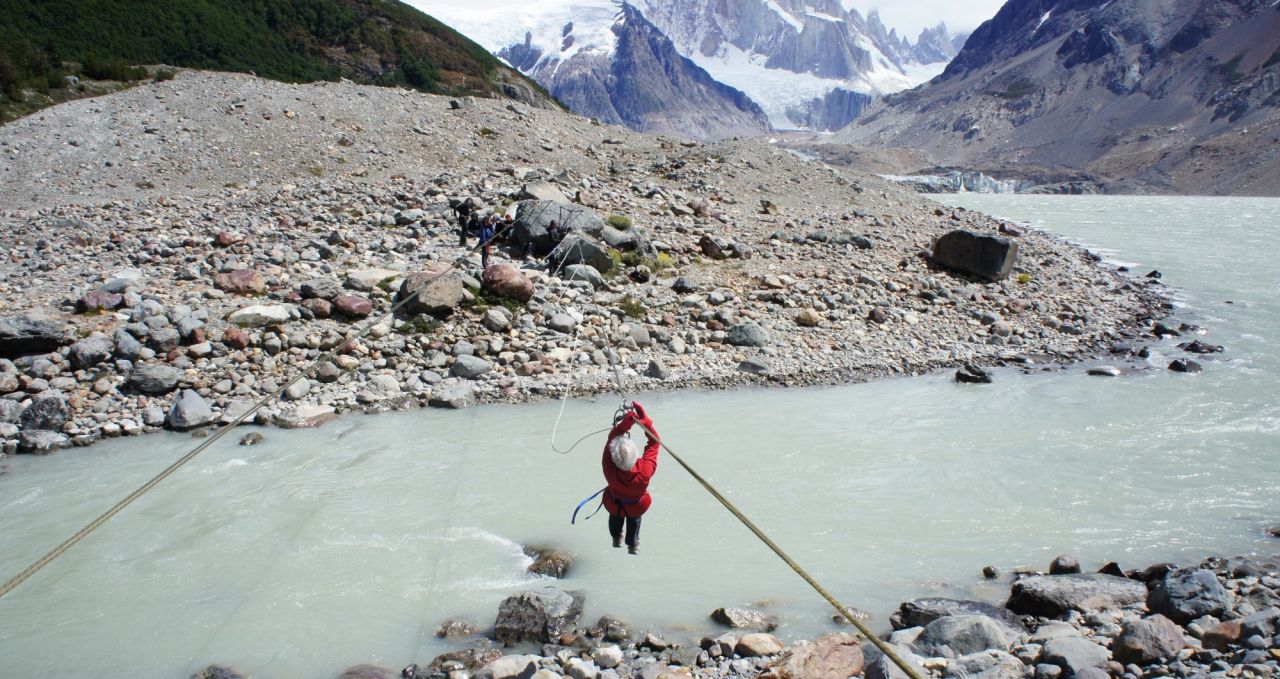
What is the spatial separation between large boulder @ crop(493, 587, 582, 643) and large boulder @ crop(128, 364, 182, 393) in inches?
291

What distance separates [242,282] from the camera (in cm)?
1245

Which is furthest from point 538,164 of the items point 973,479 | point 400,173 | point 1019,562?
point 1019,562

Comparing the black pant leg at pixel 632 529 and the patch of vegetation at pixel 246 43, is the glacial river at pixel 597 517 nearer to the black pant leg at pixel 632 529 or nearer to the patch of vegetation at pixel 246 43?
the black pant leg at pixel 632 529

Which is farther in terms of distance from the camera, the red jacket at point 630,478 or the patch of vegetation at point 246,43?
the patch of vegetation at point 246,43

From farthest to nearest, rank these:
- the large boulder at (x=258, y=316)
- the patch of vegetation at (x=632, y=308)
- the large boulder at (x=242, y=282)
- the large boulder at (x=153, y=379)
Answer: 1. the patch of vegetation at (x=632, y=308)
2. the large boulder at (x=242, y=282)
3. the large boulder at (x=258, y=316)
4. the large boulder at (x=153, y=379)

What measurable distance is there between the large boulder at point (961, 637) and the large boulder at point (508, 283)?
934 cm

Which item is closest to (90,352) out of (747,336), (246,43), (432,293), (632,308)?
(432,293)

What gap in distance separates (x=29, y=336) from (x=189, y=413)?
9.70 ft

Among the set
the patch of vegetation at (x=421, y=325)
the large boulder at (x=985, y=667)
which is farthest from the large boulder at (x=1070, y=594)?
the patch of vegetation at (x=421, y=325)

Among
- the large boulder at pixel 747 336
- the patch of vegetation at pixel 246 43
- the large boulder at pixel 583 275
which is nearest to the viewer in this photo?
the large boulder at pixel 747 336

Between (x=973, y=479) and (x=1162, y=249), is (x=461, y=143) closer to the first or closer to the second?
(x=973, y=479)

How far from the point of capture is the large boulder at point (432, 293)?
472 inches

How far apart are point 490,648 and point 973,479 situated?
243 inches

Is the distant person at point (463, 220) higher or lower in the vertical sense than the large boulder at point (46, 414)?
higher
